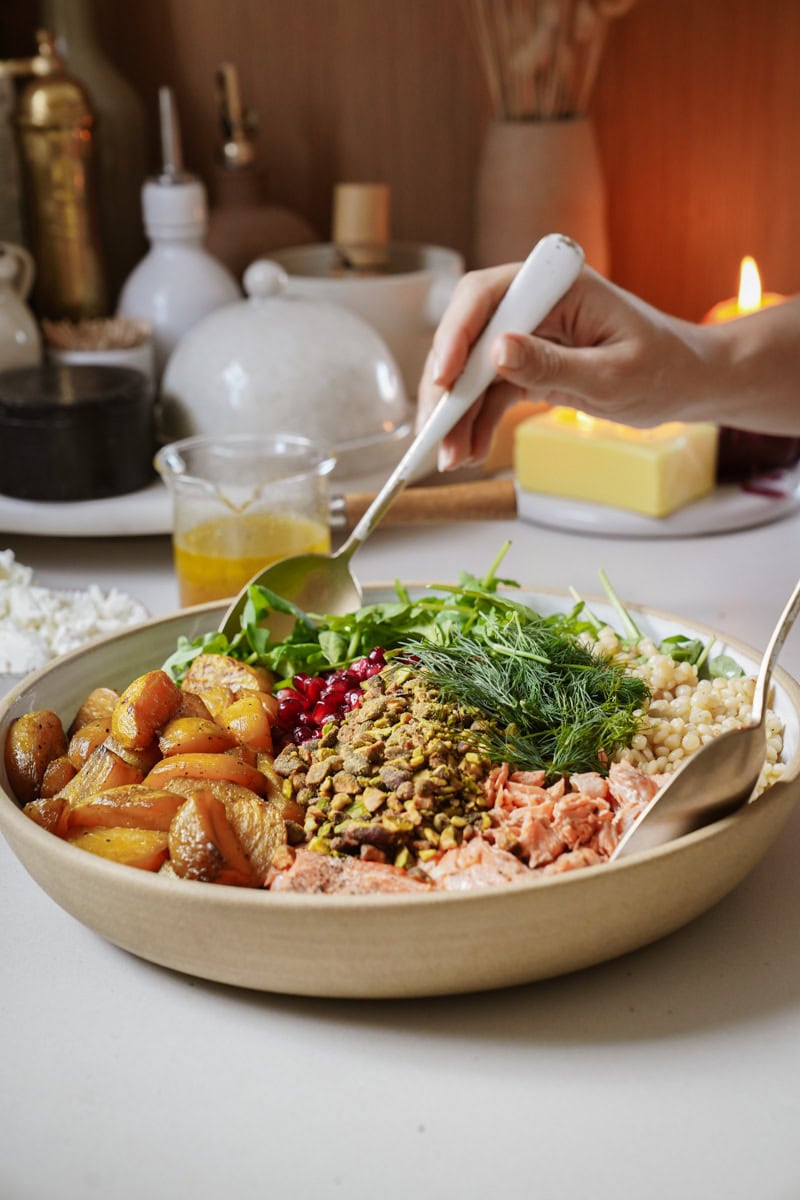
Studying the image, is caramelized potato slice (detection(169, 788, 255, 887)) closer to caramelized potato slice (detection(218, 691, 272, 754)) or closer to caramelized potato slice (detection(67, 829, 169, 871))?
caramelized potato slice (detection(67, 829, 169, 871))

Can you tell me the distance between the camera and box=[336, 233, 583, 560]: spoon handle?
42.1 inches

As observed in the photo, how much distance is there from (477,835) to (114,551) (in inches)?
33.5

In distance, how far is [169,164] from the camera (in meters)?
1.79

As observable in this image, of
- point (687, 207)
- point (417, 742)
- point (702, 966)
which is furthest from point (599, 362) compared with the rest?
point (687, 207)

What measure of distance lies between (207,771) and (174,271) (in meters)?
1.07

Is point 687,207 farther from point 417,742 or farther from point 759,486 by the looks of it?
point 417,742

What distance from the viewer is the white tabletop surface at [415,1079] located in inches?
24.0

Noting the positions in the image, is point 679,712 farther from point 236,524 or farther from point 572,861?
point 236,524

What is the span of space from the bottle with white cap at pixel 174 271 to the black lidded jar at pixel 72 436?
268 mm

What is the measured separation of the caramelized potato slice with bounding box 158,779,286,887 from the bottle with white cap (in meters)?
1.05

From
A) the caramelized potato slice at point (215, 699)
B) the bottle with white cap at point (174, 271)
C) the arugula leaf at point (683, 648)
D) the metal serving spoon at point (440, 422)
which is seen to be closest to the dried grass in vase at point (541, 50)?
the bottle with white cap at point (174, 271)

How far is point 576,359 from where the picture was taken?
109 cm

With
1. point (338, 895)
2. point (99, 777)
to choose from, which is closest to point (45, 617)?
point (99, 777)

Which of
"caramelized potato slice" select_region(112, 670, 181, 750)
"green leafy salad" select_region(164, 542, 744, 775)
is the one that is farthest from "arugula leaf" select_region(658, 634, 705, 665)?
"caramelized potato slice" select_region(112, 670, 181, 750)
